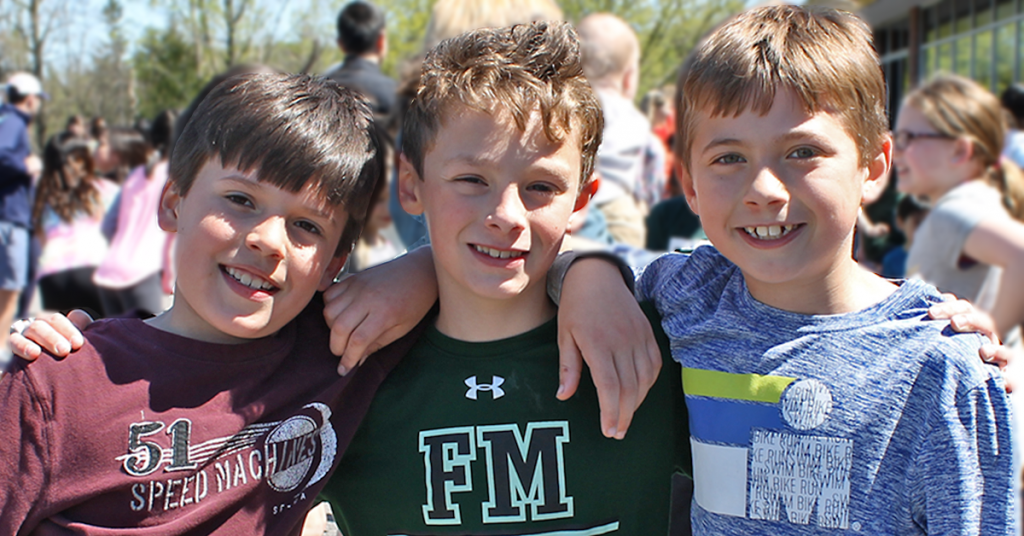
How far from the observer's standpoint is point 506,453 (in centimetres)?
178

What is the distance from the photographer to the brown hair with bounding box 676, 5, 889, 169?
5.18ft

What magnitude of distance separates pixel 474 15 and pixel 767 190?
7.05ft

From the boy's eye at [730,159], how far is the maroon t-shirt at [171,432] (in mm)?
878

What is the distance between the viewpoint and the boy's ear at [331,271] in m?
1.89

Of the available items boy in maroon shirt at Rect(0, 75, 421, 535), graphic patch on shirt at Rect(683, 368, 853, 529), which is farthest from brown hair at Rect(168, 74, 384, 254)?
graphic patch on shirt at Rect(683, 368, 853, 529)

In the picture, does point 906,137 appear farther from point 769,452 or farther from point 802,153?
point 769,452

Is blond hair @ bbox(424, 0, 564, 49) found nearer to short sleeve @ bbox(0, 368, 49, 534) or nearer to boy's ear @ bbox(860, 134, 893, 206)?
boy's ear @ bbox(860, 134, 893, 206)

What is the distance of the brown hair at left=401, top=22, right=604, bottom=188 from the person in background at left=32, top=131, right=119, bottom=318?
5.05 m

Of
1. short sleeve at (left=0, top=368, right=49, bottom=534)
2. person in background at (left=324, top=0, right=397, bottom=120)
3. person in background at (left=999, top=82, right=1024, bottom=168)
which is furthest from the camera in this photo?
person in background at (left=999, top=82, right=1024, bottom=168)

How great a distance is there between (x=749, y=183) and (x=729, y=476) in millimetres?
571

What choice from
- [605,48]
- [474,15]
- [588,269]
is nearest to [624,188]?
[605,48]

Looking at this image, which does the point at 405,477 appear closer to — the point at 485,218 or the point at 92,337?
the point at 485,218

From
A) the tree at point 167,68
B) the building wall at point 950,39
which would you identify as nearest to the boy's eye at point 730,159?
the building wall at point 950,39

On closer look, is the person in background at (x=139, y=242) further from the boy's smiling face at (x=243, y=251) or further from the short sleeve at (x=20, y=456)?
the short sleeve at (x=20, y=456)
